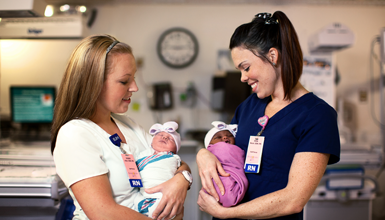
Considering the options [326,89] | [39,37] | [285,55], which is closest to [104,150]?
[285,55]

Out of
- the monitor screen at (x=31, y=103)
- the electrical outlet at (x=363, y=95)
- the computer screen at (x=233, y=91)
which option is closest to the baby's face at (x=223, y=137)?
the computer screen at (x=233, y=91)

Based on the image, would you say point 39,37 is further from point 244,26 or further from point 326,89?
point 326,89

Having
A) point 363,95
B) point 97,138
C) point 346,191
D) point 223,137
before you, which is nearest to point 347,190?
point 346,191

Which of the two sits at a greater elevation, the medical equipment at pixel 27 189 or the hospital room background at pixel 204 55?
the hospital room background at pixel 204 55

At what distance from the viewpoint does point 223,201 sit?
1.13 meters

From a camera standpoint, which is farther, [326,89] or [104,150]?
[326,89]

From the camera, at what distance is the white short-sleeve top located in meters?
0.94

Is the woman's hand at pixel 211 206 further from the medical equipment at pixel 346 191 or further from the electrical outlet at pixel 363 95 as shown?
the electrical outlet at pixel 363 95

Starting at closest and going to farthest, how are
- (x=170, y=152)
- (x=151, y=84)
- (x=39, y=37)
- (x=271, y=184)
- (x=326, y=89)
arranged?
1. (x=271, y=184)
2. (x=170, y=152)
3. (x=39, y=37)
4. (x=326, y=89)
5. (x=151, y=84)

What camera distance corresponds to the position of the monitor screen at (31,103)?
3.21 metres

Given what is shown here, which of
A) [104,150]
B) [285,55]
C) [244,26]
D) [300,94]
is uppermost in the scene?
[244,26]

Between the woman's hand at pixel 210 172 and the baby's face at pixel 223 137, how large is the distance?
16cm

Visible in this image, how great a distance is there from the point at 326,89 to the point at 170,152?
217 cm

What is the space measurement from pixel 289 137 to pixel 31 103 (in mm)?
3128
